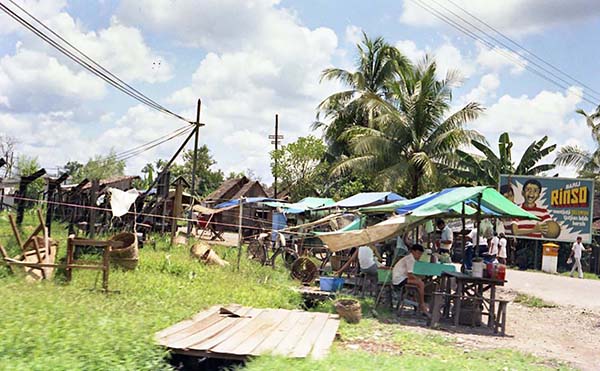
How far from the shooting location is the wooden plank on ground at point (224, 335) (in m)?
6.48

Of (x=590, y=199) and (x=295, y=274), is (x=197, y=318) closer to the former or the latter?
(x=295, y=274)

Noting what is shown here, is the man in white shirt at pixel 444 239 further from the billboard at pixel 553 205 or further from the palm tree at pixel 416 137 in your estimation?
the billboard at pixel 553 205

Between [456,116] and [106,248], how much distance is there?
16.3 metres

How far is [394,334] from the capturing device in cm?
902

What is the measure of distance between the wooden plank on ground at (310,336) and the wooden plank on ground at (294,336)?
0.06 metres

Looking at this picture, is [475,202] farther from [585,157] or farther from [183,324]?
[585,157]

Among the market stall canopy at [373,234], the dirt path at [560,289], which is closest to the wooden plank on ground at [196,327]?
the market stall canopy at [373,234]

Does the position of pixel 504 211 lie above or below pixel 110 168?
below

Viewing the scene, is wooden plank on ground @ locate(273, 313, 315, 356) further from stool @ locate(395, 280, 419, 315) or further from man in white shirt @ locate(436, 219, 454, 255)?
man in white shirt @ locate(436, 219, 454, 255)

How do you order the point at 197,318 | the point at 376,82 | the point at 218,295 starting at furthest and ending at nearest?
the point at 376,82, the point at 218,295, the point at 197,318

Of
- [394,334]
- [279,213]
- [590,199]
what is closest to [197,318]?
[394,334]

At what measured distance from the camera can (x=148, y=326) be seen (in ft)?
22.1

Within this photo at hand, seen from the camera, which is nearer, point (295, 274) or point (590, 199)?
point (295, 274)

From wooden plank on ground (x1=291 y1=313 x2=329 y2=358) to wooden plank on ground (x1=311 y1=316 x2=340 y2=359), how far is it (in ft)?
0.17
